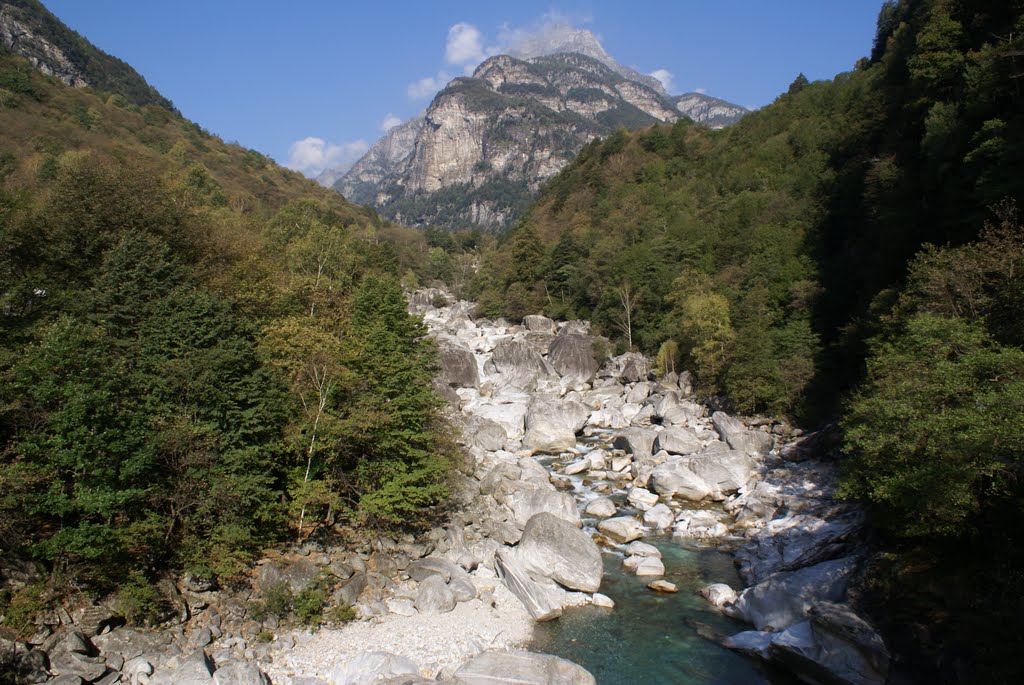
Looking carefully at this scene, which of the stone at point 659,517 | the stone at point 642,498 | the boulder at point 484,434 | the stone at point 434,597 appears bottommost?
the stone at point 434,597

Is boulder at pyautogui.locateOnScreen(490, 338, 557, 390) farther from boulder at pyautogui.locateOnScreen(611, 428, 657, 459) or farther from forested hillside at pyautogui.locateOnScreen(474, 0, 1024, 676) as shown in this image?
boulder at pyautogui.locateOnScreen(611, 428, 657, 459)

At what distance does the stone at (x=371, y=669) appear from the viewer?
500 inches

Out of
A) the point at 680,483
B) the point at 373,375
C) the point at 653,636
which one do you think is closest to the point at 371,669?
the point at 653,636

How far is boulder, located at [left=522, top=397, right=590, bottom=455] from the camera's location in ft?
112

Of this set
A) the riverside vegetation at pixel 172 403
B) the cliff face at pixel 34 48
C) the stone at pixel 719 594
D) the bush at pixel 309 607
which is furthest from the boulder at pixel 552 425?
the cliff face at pixel 34 48

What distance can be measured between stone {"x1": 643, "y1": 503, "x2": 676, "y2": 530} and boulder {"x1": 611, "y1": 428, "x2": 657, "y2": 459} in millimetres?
6781

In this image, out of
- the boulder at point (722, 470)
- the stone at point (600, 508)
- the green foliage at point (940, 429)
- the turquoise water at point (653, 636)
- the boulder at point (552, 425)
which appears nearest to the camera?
the green foliage at point (940, 429)

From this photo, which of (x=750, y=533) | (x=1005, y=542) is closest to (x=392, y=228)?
(x=750, y=533)

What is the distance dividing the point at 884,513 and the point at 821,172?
4826 cm

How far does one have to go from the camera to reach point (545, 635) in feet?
51.3

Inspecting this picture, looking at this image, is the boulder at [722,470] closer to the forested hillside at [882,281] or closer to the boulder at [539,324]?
the forested hillside at [882,281]

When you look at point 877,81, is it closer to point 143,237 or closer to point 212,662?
point 143,237

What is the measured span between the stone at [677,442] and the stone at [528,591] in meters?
15.0

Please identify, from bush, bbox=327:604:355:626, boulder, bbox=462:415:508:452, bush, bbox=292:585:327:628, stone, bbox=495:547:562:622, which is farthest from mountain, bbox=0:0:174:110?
stone, bbox=495:547:562:622
